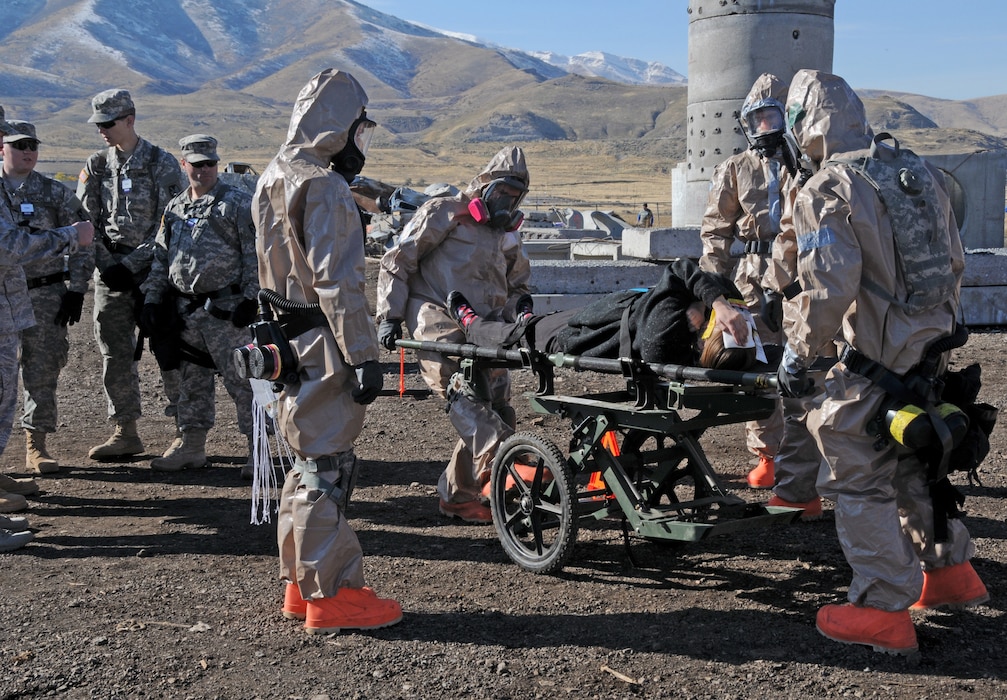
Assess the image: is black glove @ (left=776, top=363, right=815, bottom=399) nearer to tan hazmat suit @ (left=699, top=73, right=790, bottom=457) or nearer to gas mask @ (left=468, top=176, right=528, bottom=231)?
tan hazmat suit @ (left=699, top=73, right=790, bottom=457)

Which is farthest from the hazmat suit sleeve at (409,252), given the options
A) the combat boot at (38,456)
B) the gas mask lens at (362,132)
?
the combat boot at (38,456)

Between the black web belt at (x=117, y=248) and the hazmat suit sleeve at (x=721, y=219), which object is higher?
the hazmat suit sleeve at (x=721, y=219)

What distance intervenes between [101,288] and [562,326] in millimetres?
3682

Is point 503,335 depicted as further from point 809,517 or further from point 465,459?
point 809,517

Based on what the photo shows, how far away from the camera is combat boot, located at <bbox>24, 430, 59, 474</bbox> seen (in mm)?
7278

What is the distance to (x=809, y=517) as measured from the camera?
586cm

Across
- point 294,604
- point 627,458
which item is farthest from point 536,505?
point 294,604

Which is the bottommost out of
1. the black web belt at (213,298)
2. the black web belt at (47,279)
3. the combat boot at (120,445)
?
the combat boot at (120,445)

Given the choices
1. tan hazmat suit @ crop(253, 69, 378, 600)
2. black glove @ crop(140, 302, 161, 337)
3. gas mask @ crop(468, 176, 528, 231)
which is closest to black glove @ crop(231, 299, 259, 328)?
black glove @ crop(140, 302, 161, 337)

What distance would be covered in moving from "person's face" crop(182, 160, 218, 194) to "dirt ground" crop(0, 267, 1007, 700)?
191 cm

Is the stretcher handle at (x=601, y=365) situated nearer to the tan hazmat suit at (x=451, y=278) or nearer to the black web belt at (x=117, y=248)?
the tan hazmat suit at (x=451, y=278)

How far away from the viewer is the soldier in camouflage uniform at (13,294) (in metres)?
A: 5.79

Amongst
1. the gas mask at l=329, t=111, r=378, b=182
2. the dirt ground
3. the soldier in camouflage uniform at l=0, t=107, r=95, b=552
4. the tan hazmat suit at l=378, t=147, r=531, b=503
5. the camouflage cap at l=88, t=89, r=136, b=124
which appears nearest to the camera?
the dirt ground

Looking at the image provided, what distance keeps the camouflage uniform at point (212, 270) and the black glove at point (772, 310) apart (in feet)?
9.98
